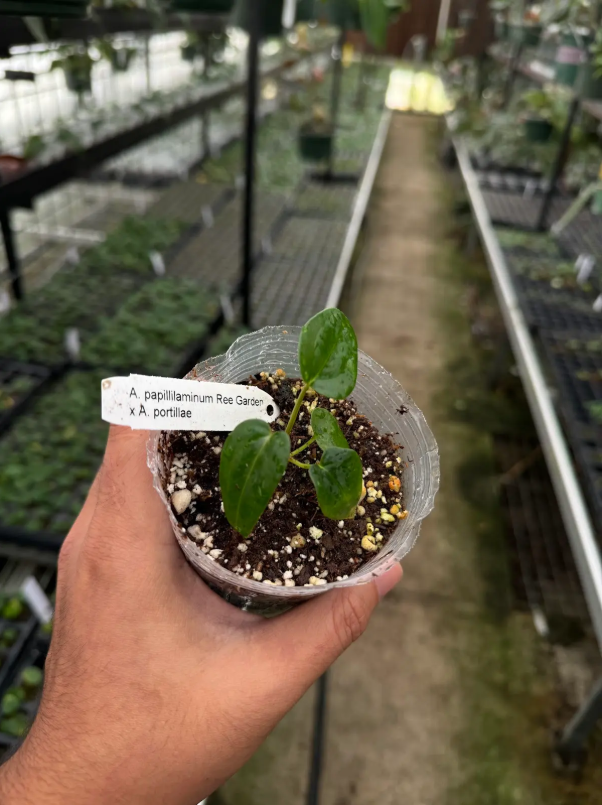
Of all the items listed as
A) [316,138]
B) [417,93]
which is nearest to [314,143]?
[316,138]

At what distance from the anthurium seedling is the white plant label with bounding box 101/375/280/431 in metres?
0.06

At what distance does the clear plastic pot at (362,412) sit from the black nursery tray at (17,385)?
4.40 ft

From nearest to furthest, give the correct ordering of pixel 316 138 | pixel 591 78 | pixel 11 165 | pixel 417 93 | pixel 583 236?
pixel 11 165 < pixel 591 78 < pixel 583 236 < pixel 316 138 < pixel 417 93

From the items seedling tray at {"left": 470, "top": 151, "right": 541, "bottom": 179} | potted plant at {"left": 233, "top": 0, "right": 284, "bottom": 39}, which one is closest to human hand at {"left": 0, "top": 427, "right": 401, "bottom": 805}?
potted plant at {"left": 233, "top": 0, "right": 284, "bottom": 39}

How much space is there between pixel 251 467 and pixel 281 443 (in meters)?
0.04

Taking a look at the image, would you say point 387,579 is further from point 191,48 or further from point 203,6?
point 191,48

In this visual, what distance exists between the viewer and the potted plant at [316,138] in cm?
348

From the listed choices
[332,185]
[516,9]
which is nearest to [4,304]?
[332,185]

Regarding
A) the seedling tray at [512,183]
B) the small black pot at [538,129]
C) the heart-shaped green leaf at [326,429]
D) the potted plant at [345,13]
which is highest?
the potted plant at [345,13]

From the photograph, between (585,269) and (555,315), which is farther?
(585,269)

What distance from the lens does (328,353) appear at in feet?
1.88

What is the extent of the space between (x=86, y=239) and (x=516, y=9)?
381cm

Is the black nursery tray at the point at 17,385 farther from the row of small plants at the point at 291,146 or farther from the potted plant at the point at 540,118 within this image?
the potted plant at the point at 540,118

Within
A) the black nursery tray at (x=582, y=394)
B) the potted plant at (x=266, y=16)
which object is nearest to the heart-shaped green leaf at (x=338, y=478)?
the black nursery tray at (x=582, y=394)
